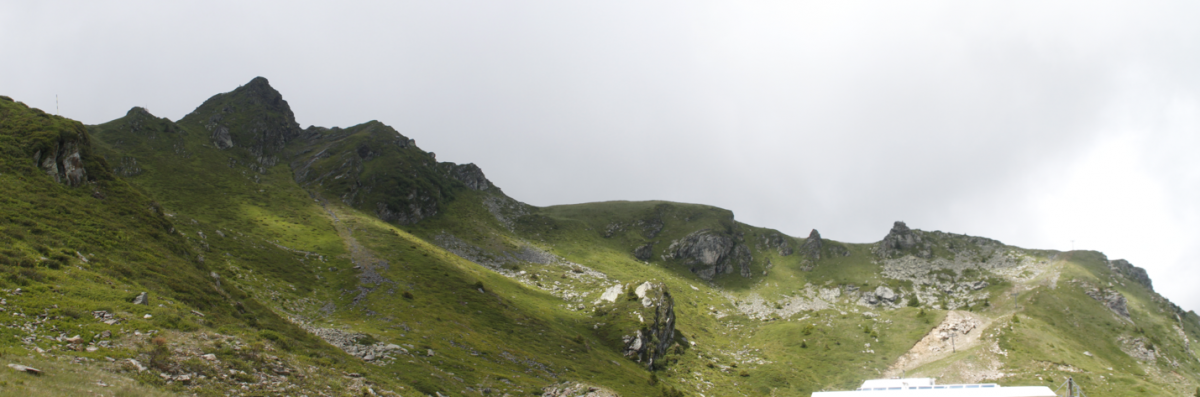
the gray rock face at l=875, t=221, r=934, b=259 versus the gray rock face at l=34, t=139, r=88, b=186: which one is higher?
the gray rock face at l=875, t=221, r=934, b=259

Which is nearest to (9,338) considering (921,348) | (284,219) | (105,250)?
(105,250)

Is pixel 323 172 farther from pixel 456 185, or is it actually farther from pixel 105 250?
pixel 105 250

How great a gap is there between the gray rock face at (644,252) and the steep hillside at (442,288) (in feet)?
3.86

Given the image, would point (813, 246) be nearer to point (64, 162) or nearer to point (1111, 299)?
point (1111, 299)

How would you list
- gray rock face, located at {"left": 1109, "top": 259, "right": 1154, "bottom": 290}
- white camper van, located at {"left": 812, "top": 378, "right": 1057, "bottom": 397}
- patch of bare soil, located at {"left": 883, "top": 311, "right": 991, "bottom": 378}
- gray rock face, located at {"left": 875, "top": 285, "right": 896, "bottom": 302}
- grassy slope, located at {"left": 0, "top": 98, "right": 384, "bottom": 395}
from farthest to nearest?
1. gray rock face, located at {"left": 875, "top": 285, "right": 896, "bottom": 302}
2. gray rock face, located at {"left": 1109, "top": 259, "right": 1154, "bottom": 290}
3. patch of bare soil, located at {"left": 883, "top": 311, "right": 991, "bottom": 378}
4. white camper van, located at {"left": 812, "top": 378, "right": 1057, "bottom": 397}
5. grassy slope, located at {"left": 0, "top": 98, "right": 384, "bottom": 395}

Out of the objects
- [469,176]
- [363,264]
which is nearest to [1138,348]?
[363,264]

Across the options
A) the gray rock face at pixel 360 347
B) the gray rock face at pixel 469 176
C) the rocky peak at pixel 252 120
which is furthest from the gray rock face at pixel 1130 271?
the rocky peak at pixel 252 120

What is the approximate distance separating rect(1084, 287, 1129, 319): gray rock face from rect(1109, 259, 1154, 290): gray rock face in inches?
1005

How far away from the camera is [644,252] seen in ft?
583

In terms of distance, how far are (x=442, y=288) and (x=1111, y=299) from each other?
517 ft

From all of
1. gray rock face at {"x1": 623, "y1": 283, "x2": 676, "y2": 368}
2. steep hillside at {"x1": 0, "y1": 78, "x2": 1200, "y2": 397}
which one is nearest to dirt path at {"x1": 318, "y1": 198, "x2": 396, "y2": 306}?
steep hillside at {"x1": 0, "y1": 78, "x2": 1200, "y2": 397}

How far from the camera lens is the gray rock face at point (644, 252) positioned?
577 feet

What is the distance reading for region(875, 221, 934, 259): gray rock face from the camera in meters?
165

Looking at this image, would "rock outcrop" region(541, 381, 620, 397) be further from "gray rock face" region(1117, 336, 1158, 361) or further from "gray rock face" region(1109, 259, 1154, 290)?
"gray rock face" region(1109, 259, 1154, 290)
